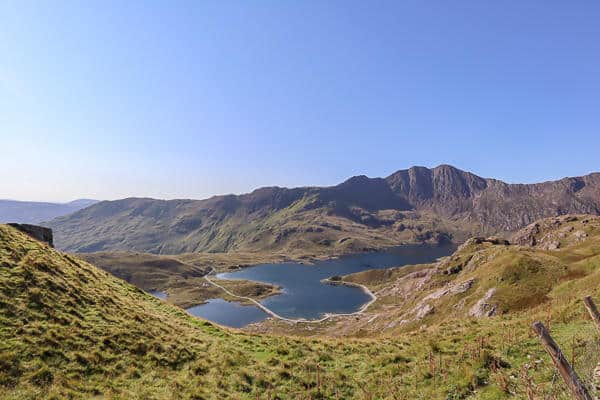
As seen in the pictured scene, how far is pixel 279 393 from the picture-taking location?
672 inches

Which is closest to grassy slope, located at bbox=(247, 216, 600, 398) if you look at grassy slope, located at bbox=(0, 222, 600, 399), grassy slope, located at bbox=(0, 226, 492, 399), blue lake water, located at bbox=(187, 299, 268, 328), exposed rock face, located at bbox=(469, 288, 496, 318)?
grassy slope, located at bbox=(0, 222, 600, 399)

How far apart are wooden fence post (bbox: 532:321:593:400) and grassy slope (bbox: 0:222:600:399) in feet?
15.5

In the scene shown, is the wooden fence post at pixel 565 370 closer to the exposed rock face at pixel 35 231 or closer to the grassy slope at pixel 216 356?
the grassy slope at pixel 216 356

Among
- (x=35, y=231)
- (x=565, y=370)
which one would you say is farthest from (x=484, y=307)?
(x=35, y=231)

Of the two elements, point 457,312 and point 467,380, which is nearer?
point 467,380

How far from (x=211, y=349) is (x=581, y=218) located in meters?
190

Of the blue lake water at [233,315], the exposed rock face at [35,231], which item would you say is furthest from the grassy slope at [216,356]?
the blue lake water at [233,315]

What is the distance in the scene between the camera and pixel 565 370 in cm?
684

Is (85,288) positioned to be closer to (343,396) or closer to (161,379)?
(161,379)

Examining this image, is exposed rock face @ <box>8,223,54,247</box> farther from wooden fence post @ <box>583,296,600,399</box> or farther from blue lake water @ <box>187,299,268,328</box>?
blue lake water @ <box>187,299,268,328</box>

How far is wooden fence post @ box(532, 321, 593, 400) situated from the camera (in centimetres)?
660

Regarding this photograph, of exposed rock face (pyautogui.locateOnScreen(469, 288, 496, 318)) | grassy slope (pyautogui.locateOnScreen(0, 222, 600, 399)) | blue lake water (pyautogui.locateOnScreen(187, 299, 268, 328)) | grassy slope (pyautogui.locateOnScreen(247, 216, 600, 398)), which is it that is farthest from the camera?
blue lake water (pyautogui.locateOnScreen(187, 299, 268, 328))

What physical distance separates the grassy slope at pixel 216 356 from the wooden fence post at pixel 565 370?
473 centimetres

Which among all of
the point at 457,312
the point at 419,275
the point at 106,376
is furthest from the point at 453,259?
the point at 106,376
